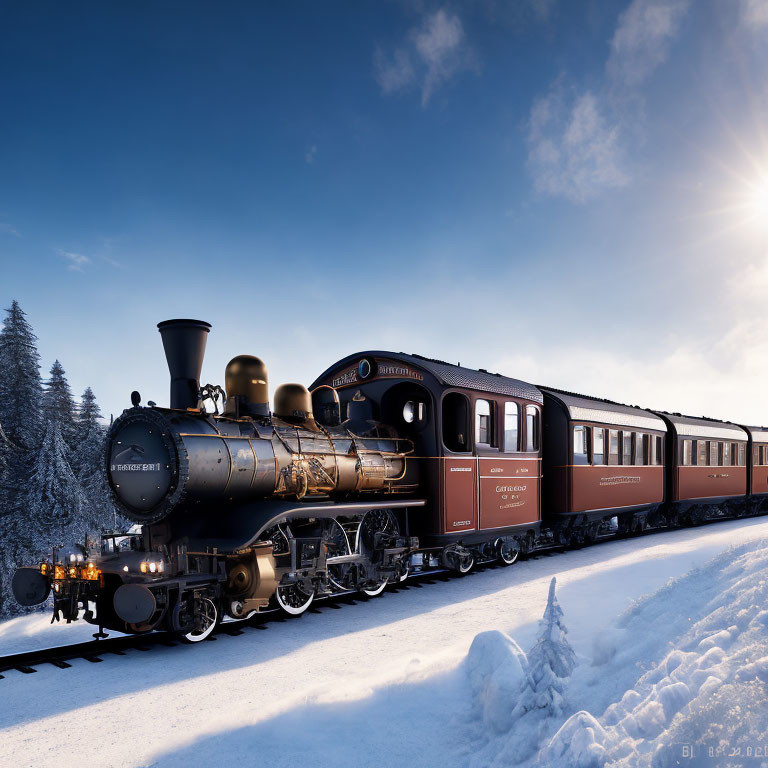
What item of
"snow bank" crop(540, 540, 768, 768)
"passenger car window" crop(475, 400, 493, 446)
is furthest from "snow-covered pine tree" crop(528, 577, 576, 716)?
"passenger car window" crop(475, 400, 493, 446)

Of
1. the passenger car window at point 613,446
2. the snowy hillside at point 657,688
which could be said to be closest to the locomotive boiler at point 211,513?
the snowy hillside at point 657,688

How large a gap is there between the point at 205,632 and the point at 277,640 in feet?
2.91

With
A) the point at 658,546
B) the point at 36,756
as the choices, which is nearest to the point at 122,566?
the point at 36,756

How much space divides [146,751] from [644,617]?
409 centimetres

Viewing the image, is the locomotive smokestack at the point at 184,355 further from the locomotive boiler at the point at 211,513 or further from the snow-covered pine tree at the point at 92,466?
the snow-covered pine tree at the point at 92,466

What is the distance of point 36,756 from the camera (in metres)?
4.51

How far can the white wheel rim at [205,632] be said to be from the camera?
276 inches

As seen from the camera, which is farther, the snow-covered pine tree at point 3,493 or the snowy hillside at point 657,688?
the snow-covered pine tree at point 3,493

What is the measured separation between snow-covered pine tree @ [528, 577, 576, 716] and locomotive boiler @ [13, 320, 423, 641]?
3697 millimetres

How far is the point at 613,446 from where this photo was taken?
14.8 metres

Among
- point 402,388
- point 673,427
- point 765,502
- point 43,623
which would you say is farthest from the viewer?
point 765,502

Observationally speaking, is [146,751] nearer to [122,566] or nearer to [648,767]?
[122,566]

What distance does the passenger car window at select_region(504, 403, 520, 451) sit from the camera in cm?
1130

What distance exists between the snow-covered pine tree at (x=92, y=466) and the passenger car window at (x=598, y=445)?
856 inches
